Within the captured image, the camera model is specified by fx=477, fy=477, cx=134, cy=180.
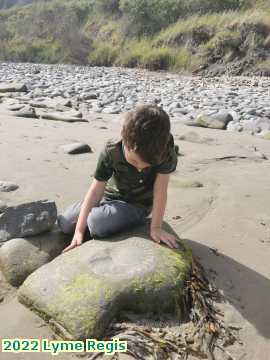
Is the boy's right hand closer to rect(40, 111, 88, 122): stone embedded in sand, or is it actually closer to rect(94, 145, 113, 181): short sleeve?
rect(94, 145, 113, 181): short sleeve

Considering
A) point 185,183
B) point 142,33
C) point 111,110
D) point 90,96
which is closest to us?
point 185,183

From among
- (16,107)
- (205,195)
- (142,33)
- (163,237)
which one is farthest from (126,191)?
(142,33)

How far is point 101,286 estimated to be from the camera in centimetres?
227

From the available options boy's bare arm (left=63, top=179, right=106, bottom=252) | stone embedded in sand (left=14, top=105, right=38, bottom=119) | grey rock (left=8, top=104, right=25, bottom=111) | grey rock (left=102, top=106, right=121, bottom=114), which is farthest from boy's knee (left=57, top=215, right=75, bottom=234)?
grey rock (left=102, top=106, right=121, bottom=114)

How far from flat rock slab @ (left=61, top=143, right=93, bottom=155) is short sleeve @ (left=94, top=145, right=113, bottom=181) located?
7.38ft

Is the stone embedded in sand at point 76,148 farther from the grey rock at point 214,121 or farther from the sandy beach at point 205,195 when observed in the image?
the grey rock at point 214,121

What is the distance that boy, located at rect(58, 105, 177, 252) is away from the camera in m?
2.56

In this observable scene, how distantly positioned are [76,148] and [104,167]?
7.50 feet

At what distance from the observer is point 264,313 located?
2352 millimetres

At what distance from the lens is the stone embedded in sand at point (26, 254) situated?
Result: 2654mm

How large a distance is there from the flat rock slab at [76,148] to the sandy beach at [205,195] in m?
0.07

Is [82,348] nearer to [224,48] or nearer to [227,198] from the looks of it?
[227,198]

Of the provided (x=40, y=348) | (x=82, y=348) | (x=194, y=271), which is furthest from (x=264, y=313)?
(x=40, y=348)

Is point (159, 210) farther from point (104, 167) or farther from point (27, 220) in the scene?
point (27, 220)
